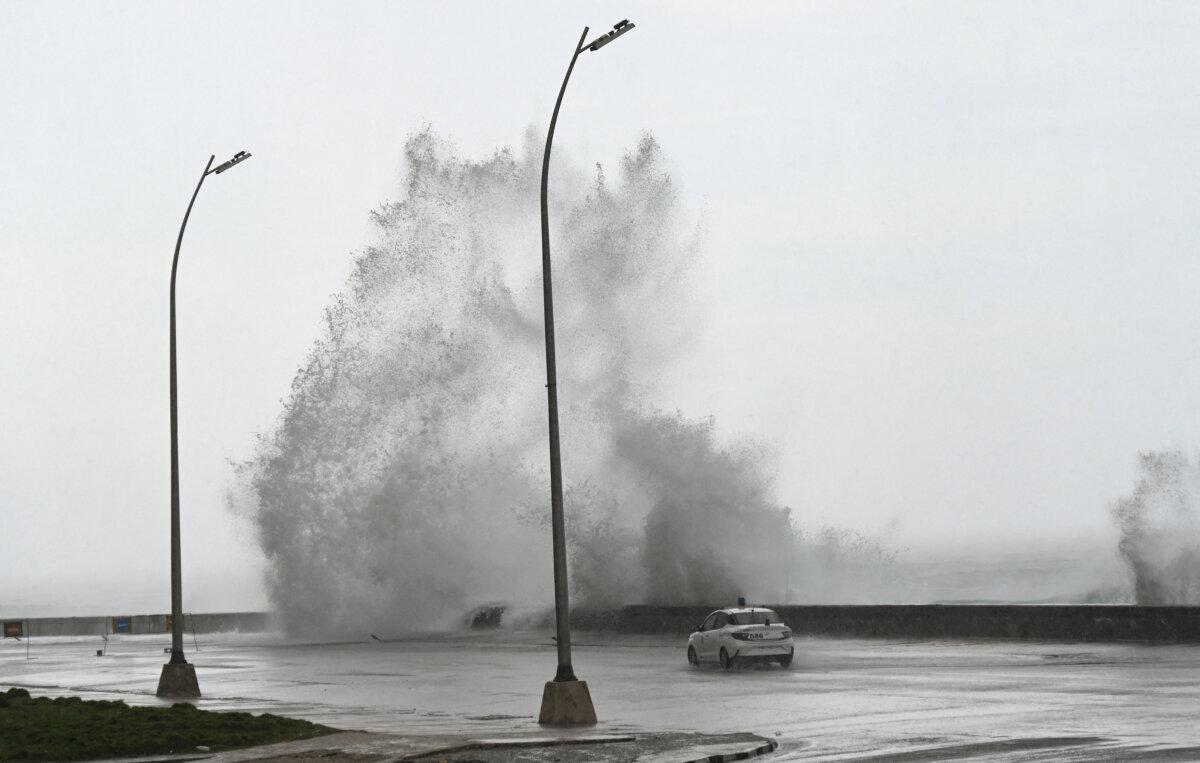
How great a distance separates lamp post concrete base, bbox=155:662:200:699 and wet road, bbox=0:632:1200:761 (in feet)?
1.47

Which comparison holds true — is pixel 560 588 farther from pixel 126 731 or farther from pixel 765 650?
pixel 765 650

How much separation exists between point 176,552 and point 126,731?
29.5 ft

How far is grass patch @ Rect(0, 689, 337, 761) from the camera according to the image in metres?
15.6

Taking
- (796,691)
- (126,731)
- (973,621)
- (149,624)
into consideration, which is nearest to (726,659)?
(796,691)

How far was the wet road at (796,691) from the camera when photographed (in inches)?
591

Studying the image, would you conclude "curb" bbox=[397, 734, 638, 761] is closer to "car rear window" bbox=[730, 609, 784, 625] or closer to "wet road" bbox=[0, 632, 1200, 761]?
"wet road" bbox=[0, 632, 1200, 761]

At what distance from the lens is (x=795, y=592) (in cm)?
5184

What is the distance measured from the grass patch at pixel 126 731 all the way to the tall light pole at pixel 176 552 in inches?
203

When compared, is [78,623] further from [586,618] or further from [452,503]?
[586,618]

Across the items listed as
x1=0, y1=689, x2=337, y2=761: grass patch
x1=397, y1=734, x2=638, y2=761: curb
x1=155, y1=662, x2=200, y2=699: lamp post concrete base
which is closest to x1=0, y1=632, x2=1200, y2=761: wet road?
x1=155, y1=662, x2=200, y2=699: lamp post concrete base

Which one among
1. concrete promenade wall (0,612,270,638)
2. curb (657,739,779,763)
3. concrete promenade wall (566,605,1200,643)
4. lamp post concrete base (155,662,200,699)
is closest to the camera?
curb (657,739,779,763)

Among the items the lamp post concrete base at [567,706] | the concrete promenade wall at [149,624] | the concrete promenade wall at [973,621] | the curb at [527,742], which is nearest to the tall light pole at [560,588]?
the lamp post concrete base at [567,706]

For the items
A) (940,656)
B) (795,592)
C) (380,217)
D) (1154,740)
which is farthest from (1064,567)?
(1154,740)

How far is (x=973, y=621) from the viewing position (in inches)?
1321
